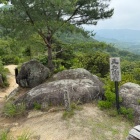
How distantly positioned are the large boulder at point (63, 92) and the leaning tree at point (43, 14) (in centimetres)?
229

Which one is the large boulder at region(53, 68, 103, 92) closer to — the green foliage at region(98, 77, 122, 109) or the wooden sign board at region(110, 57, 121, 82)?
the green foliage at region(98, 77, 122, 109)

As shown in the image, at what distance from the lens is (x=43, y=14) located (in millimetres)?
10469

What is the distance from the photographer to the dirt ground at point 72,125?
732 centimetres

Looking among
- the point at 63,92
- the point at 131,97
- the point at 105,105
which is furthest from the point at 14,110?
→ the point at 131,97

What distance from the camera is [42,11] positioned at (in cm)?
1052

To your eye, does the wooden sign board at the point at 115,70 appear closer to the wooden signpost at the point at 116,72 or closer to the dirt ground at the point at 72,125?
the wooden signpost at the point at 116,72

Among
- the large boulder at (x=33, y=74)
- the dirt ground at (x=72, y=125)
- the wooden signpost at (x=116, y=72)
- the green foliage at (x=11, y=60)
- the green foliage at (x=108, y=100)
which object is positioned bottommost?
the green foliage at (x=11, y=60)

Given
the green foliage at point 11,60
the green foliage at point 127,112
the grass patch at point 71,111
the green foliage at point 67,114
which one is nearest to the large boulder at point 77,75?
the grass patch at point 71,111

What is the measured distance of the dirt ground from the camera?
7321mm

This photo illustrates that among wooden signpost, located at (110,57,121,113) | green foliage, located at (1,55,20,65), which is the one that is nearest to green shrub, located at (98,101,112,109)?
wooden signpost, located at (110,57,121,113)

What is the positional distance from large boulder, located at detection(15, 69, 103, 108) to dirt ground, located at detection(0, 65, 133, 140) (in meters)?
0.39

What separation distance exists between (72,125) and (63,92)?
1869mm

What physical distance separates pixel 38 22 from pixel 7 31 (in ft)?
5.68

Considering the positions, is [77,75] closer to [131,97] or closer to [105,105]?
[105,105]
